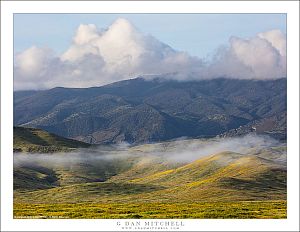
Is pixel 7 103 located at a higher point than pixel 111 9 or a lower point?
lower

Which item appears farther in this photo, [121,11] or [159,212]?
[159,212]

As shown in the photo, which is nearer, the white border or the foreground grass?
the white border

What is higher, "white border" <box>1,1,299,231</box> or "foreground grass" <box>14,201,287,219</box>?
"white border" <box>1,1,299,231</box>

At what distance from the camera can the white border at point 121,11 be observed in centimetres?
8675

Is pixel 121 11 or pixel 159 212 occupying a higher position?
pixel 121 11

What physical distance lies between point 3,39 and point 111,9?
17.8m

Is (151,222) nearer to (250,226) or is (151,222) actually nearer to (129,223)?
(129,223)

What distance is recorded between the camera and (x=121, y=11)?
287 ft

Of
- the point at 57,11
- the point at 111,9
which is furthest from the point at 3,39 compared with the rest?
the point at 111,9

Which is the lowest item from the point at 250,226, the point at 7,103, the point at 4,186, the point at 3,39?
the point at 250,226

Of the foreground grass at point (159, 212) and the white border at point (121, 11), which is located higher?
the white border at point (121, 11)

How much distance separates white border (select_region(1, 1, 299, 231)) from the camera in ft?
285

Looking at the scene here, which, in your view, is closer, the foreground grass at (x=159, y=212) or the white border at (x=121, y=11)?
the white border at (x=121, y=11)

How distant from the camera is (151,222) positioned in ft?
287
